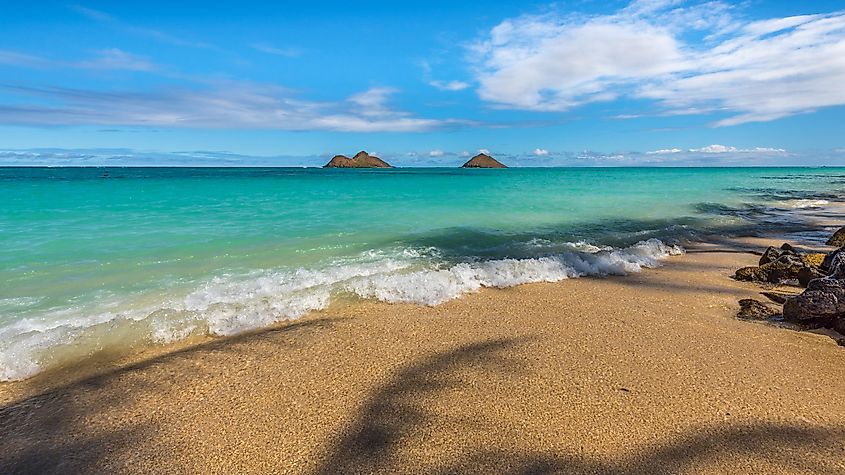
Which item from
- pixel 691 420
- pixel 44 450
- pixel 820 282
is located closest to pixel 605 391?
pixel 691 420

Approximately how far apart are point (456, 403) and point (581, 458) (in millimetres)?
932

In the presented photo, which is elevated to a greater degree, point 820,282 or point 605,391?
point 820,282

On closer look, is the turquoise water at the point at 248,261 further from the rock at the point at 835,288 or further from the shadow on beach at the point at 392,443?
the rock at the point at 835,288

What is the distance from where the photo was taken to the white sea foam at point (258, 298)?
4.53m

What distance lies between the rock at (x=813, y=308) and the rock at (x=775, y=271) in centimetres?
218

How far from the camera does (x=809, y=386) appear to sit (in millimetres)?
3699

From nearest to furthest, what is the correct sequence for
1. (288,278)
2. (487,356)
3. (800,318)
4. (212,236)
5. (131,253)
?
1. (487,356)
2. (800,318)
3. (288,278)
4. (131,253)
5. (212,236)

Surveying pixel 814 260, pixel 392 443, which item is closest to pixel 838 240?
pixel 814 260

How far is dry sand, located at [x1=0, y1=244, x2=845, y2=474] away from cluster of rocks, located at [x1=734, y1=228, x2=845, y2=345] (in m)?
0.36

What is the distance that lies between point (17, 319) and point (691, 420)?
675 cm

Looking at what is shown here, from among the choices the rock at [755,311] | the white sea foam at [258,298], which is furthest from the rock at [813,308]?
the white sea foam at [258,298]

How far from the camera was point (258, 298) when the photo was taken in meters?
6.09

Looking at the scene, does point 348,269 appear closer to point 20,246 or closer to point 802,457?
point 802,457

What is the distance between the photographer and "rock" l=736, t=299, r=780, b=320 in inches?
211
